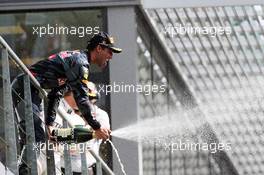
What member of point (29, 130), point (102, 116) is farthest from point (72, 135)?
point (102, 116)

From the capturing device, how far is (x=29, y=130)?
5.66m

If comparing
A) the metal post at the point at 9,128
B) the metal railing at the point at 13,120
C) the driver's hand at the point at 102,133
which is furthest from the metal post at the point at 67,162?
the metal post at the point at 9,128

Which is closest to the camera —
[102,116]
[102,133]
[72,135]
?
[102,133]

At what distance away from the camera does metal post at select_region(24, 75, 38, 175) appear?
562cm

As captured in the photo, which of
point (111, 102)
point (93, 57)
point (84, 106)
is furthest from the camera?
point (111, 102)

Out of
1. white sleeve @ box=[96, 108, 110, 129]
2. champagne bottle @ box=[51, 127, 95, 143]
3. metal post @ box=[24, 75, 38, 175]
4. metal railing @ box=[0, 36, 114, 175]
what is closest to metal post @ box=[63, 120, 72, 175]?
metal railing @ box=[0, 36, 114, 175]

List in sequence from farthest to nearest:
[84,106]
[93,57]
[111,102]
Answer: [111,102] < [93,57] < [84,106]

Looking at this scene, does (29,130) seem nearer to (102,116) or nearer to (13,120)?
(13,120)

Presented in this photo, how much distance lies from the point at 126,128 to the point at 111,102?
0.39 metres

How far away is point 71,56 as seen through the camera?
5980mm

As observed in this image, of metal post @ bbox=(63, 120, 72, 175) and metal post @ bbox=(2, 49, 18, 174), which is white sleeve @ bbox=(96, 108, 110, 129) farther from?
metal post @ bbox=(2, 49, 18, 174)

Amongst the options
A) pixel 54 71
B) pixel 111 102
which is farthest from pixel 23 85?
pixel 111 102

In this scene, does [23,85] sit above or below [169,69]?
below

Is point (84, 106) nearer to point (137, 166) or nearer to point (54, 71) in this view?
point (54, 71)
